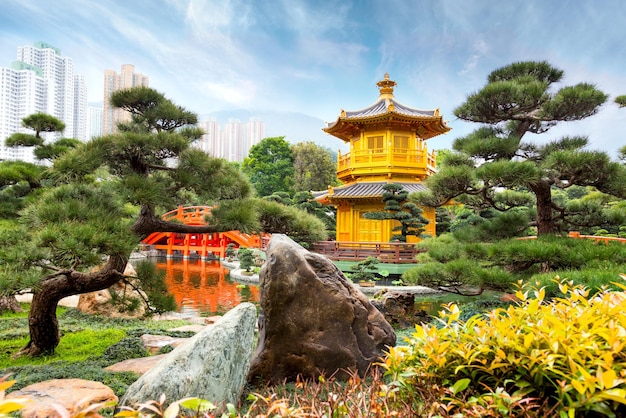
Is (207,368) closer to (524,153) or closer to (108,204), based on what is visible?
(108,204)

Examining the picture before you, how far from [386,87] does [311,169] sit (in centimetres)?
1598

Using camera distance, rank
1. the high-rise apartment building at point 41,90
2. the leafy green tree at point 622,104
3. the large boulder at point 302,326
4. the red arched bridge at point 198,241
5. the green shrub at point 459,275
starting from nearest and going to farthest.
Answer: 1. the large boulder at point 302,326
2. the green shrub at point 459,275
3. the leafy green tree at point 622,104
4. the high-rise apartment building at point 41,90
5. the red arched bridge at point 198,241

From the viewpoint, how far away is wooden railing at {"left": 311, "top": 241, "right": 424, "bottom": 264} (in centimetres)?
1333

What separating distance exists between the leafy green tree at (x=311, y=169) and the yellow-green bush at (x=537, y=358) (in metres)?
30.6

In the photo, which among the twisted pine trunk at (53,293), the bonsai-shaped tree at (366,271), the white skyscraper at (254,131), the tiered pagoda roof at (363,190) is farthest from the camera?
the white skyscraper at (254,131)

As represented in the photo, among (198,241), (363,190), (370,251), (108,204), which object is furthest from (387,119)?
(198,241)

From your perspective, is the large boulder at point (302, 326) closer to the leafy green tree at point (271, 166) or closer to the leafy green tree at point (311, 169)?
the leafy green tree at point (271, 166)

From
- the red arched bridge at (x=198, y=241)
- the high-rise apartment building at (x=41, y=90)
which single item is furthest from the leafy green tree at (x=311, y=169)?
the high-rise apartment building at (x=41, y=90)

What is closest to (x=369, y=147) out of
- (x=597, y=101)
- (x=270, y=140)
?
(x=597, y=101)

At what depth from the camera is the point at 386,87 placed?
1773 centimetres

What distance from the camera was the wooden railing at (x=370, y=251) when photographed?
1333cm

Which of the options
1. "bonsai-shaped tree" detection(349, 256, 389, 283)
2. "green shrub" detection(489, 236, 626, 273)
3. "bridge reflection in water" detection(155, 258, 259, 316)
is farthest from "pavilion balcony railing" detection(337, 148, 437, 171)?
"green shrub" detection(489, 236, 626, 273)

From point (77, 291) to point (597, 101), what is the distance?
7.51m

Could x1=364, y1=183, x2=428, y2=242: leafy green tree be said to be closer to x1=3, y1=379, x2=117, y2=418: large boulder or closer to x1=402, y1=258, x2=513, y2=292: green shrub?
x1=402, y1=258, x2=513, y2=292: green shrub
